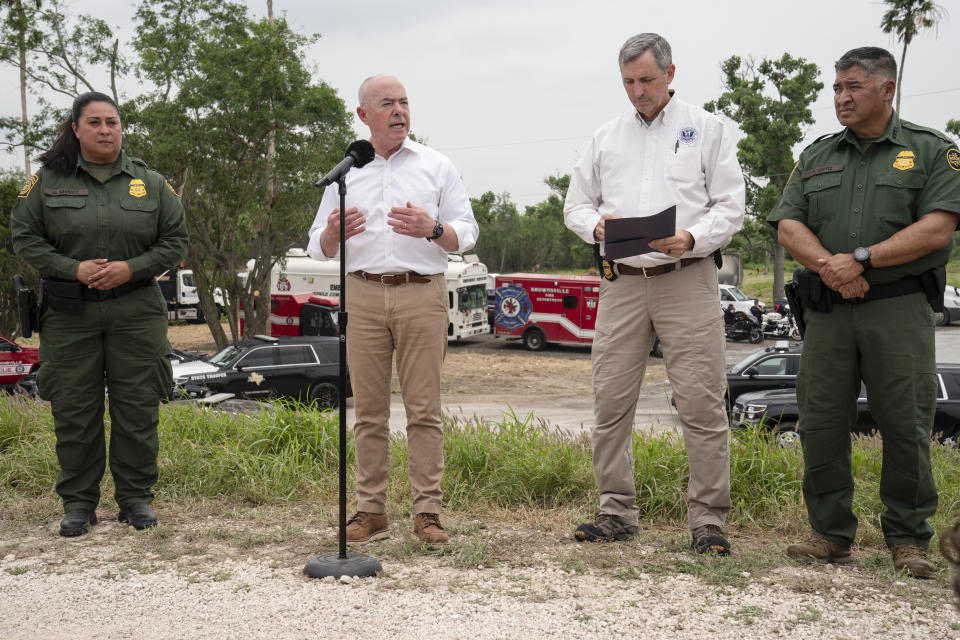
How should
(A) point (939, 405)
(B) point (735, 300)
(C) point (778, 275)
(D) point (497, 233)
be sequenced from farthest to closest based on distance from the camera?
(D) point (497, 233) → (C) point (778, 275) → (B) point (735, 300) → (A) point (939, 405)

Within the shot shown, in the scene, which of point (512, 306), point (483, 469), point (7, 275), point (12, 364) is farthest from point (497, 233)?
point (483, 469)

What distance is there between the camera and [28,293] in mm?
4164

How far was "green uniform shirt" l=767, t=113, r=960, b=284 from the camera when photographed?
327 cm

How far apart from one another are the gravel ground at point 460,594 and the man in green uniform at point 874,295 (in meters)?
0.29

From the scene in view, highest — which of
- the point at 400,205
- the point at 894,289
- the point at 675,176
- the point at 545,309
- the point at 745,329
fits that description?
the point at 675,176

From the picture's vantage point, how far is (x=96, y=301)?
4.09m

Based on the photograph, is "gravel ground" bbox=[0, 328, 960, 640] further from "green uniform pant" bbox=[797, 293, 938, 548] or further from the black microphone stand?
"green uniform pant" bbox=[797, 293, 938, 548]

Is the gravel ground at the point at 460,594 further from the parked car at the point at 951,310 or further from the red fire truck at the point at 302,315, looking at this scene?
the parked car at the point at 951,310

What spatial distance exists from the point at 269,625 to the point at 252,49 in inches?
730

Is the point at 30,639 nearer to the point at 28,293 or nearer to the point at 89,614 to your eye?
the point at 89,614

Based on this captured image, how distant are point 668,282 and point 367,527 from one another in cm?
167

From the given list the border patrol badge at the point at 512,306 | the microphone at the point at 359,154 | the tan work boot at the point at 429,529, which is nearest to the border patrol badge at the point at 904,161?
the microphone at the point at 359,154

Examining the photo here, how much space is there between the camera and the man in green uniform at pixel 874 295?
3.26 m

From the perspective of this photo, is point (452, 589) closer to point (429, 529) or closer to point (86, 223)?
point (429, 529)
